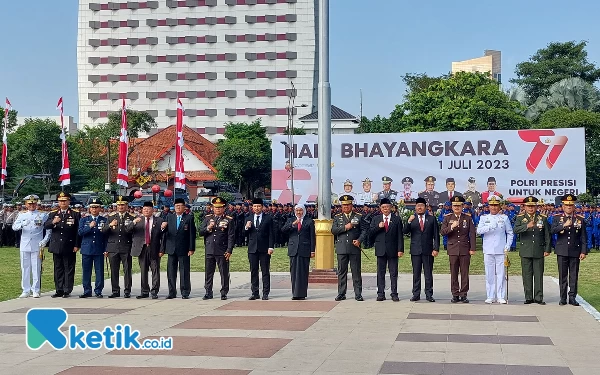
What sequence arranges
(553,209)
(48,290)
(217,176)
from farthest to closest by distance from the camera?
1. (217,176)
2. (553,209)
3. (48,290)

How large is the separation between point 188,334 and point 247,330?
846 millimetres

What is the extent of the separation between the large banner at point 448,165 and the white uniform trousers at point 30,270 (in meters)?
17.9

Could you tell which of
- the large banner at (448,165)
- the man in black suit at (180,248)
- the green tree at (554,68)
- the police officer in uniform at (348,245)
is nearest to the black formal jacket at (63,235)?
the man in black suit at (180,248)

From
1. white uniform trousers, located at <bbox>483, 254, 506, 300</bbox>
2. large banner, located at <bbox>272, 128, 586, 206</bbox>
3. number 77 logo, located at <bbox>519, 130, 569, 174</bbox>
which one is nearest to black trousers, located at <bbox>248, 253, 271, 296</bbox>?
white uniform trousers, located at <bbox>483, 254, 506, 300</bbox>

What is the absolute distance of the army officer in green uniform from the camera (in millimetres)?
14336

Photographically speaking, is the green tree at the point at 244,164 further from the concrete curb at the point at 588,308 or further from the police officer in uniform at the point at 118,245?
the concrete curb at the point at 588,308

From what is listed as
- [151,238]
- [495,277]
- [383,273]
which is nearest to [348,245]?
[383,273]

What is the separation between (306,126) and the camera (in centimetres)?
7475

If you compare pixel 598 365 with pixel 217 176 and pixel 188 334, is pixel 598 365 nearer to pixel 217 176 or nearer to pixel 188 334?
pixel 188 334

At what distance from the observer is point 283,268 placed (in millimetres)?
21641

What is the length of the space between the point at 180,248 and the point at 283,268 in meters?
6.52

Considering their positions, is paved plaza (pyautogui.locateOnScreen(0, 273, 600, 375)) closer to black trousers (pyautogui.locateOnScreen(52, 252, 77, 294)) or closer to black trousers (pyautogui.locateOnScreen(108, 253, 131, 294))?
A: black trousers (pyautogui.locateOnScreen(52, 252, 77, 294))

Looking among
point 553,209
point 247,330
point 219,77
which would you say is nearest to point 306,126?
point 219,77

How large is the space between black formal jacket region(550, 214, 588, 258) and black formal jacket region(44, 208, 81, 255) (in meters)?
8.73
